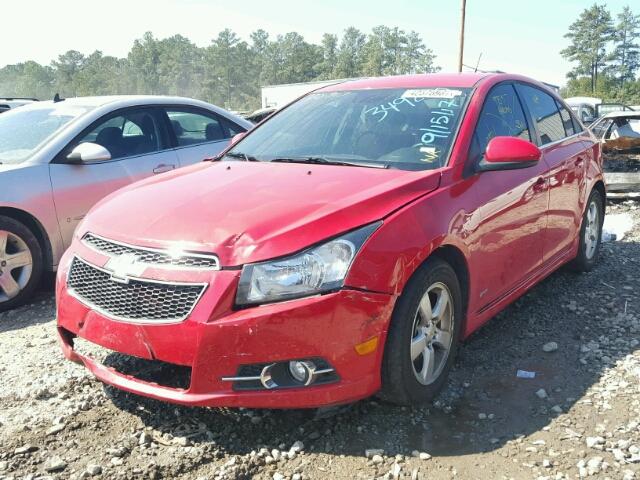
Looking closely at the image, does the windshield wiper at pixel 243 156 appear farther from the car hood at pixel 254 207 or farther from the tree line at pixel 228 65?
the tree line at pixel 228 65

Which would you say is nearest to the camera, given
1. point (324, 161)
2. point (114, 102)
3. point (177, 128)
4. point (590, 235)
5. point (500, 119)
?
point (324, 161)

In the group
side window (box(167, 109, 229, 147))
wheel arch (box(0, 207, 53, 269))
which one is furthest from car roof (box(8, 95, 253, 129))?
wheel arch (box(0, 207, 53, 269))

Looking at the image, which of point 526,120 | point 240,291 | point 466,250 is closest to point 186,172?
point 240,291

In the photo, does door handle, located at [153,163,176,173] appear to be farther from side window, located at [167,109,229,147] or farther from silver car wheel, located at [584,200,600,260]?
silver car wheel, located at [584,200,600,260]

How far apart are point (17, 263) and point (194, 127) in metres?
2.24

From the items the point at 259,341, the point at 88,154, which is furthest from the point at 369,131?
the point at 88,154

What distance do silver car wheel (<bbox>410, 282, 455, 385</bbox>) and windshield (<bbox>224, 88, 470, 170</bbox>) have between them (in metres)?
0.69

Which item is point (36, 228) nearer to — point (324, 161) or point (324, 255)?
point (324, 161)

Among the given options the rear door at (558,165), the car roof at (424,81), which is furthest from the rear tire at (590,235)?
the car roof at (424,81)

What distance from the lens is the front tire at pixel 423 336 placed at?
2684mm

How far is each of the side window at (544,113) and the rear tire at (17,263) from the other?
3809 mm

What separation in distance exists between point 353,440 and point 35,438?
1.47m

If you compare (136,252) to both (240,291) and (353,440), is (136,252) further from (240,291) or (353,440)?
(353,440)

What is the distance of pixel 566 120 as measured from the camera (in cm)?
493
